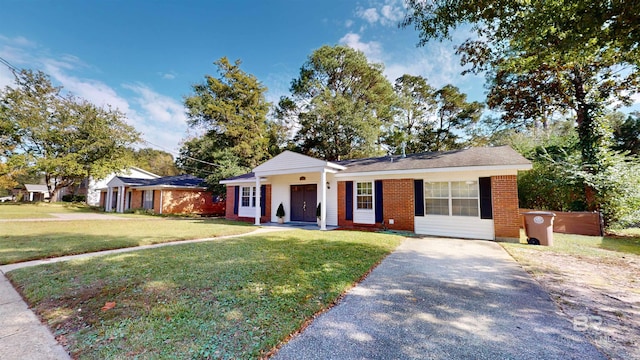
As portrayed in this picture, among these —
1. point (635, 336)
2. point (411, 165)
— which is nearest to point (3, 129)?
point (411, 165)

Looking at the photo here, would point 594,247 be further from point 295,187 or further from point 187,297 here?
point 295,187

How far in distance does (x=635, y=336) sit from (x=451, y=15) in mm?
6644

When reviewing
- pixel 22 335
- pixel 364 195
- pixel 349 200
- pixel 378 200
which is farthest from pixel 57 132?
pixel 22 335

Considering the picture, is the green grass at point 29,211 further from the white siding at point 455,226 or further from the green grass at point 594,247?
the green grass at point 594,247

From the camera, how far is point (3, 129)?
78.8 ft

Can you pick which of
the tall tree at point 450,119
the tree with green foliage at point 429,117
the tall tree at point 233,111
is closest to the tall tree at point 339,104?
the tree with green foliage at point 429,117

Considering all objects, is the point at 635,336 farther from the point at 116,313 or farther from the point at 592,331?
the point at 116,313

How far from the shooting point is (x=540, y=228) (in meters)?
7.82

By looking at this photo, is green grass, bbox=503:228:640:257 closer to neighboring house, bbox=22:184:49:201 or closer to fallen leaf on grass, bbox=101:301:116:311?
fallen leaf on grass, bbox=101:301:116:311

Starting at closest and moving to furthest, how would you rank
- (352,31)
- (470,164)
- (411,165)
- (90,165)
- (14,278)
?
(14,278) < (470,164) < (411,165) < (352,31) < (90,165)

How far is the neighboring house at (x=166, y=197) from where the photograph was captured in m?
21.6

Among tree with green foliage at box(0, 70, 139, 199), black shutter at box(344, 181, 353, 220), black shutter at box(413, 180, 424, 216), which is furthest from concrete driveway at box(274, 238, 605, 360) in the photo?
tree with green foliage at box(0, 70, 139, 199)

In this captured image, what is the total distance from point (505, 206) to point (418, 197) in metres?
2.83

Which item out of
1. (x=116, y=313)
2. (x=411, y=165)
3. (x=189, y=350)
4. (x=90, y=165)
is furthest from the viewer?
(x=90, y=165)
